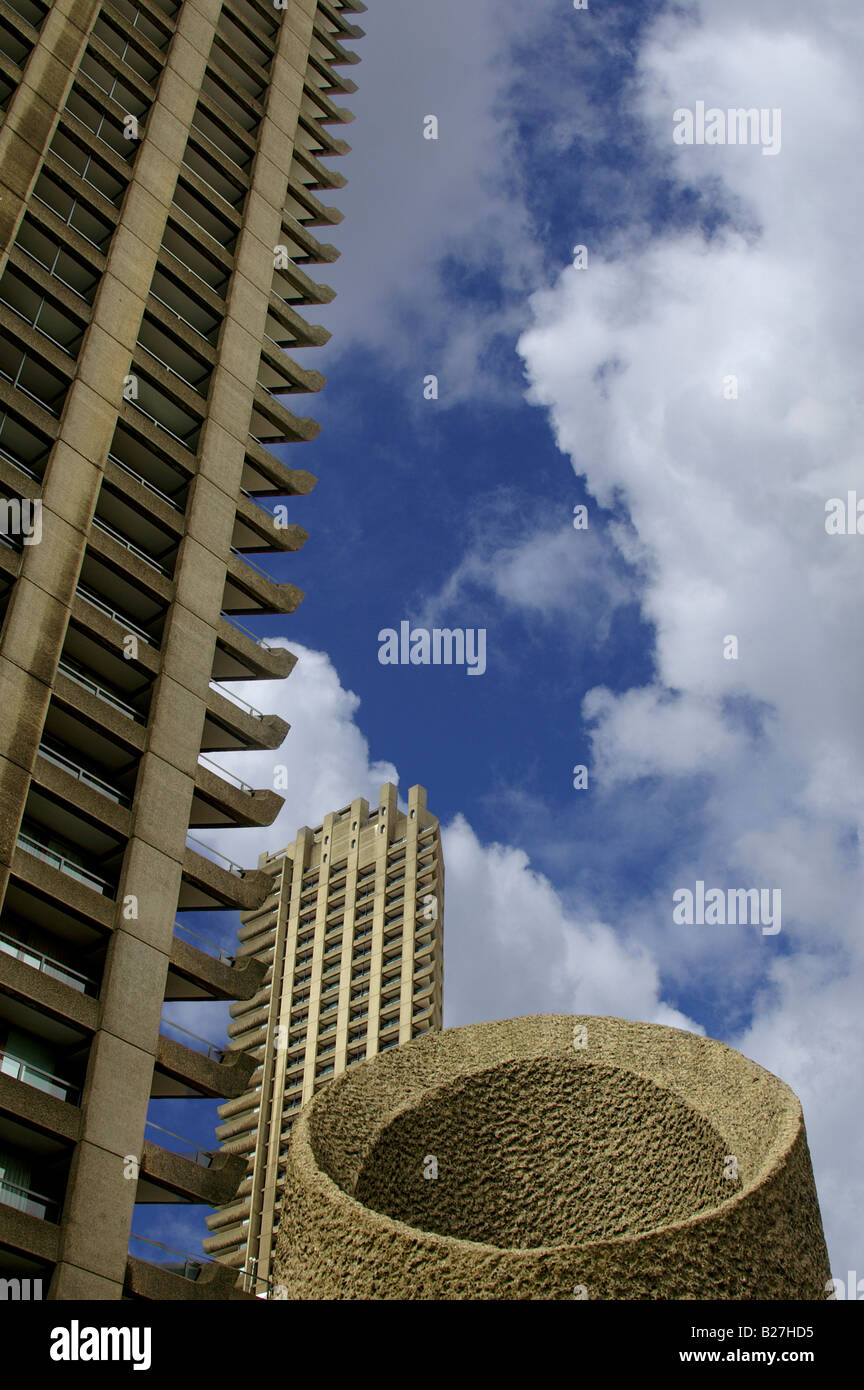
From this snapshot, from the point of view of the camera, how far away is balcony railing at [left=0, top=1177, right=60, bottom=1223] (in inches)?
862

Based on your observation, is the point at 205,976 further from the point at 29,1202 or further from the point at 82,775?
the point at 29,1202

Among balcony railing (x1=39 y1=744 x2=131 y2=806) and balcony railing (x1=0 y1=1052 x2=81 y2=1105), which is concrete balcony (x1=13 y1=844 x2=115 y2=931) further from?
balcony railing (x1=0 y1=1052 x2=81 y2=1105)

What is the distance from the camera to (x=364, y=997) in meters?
72.2

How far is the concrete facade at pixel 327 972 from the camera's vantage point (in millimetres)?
66625

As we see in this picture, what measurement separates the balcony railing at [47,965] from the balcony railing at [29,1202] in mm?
3607

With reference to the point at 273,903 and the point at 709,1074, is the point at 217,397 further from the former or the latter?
the point at 273,903

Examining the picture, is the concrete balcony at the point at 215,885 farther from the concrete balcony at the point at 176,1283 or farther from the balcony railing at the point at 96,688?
the concrete balcony at the point at 176,1283

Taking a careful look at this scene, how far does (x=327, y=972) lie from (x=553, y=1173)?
61883 mm

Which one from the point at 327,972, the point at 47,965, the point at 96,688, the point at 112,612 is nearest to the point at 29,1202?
the point at 47,965

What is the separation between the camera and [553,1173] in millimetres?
15055

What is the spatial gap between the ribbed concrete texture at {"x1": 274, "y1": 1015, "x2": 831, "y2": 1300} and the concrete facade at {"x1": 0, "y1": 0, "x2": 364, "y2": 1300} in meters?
9.61

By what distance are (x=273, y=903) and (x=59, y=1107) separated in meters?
57.5
